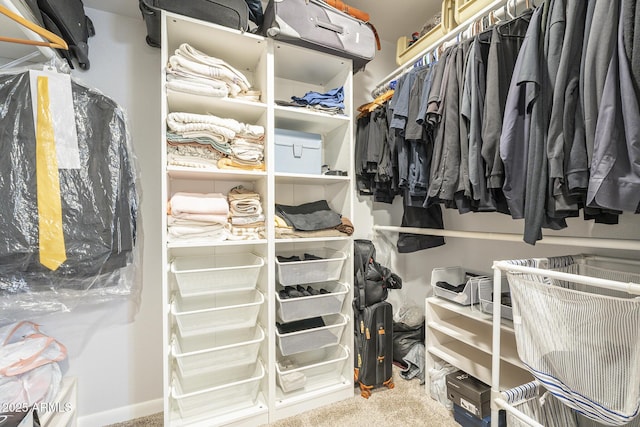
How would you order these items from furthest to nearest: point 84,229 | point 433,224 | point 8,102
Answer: point 433,224 < point 84,229 < point 8,102

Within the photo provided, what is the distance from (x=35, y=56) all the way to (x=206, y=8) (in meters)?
0.81

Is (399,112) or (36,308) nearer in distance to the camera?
(36,308)

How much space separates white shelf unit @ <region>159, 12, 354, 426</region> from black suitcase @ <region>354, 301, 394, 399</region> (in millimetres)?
76

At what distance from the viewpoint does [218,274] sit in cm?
144

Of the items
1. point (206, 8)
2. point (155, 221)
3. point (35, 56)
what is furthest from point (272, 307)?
point (35, 56)

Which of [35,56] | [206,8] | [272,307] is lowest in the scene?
[272,307]

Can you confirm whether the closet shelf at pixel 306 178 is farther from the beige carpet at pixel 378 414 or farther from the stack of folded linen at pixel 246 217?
the beige carpet at pixel 378 414

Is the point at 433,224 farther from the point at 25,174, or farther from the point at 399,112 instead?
the point at 25,174

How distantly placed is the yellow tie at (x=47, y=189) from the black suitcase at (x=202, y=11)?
0.53m

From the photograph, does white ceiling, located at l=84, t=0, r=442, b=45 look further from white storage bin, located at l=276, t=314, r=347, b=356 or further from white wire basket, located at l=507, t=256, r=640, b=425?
white storage bin, located at l=276, t=314, r=347, b=356

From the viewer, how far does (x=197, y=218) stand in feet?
4.32

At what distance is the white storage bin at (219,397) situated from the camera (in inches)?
53.7

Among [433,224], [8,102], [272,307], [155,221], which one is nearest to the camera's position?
[8,102]

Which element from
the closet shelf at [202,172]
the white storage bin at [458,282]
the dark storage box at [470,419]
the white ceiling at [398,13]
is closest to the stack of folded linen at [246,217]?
the closet shelf at [202,172]
